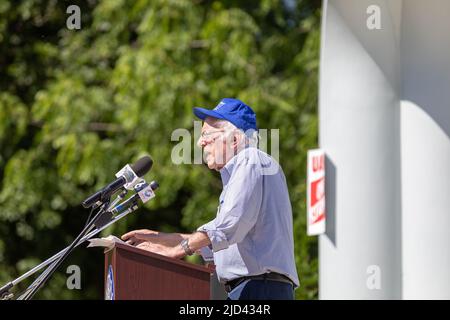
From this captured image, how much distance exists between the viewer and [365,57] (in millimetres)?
5965

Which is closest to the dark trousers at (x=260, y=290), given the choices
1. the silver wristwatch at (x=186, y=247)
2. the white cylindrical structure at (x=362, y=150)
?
the silver wristwatch at (x=186, y=247)

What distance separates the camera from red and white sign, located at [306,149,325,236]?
6242mm

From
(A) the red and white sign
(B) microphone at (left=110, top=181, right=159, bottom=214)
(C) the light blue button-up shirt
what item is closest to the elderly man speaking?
(C) the light blue button-up shirt

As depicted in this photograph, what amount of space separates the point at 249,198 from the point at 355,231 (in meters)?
2.01

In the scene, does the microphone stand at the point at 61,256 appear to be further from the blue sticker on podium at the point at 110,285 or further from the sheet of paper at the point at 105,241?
the blue sticker on podium at the point at 110,285

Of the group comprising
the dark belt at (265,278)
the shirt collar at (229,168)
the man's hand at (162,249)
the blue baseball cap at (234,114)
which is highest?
the blue baseball cap at (234,114)

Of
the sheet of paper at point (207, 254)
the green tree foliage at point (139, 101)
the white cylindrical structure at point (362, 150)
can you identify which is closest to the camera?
the sheet of paper at point (207, 254)

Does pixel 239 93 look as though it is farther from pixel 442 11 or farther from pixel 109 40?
pixel 442 11

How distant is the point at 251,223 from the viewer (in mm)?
4137

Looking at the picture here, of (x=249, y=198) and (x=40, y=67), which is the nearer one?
(x=249, y=198)

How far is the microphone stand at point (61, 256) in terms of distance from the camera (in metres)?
4.02

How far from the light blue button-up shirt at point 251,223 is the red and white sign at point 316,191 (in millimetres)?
1986
